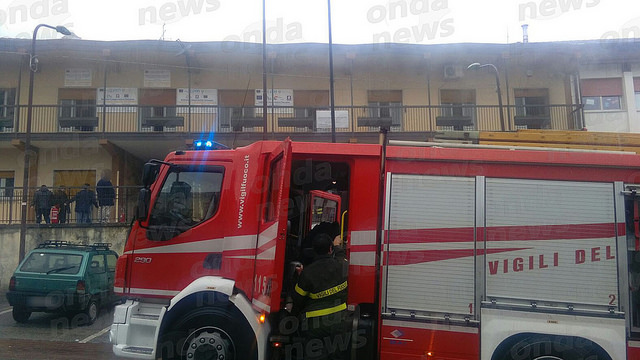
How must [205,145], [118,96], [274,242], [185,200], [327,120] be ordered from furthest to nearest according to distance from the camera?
[118,96] < [327,120] < [205,145] < [185,200] < [274,242]

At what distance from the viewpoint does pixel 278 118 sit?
17.5 metres

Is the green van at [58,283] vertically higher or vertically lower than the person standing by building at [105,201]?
lower

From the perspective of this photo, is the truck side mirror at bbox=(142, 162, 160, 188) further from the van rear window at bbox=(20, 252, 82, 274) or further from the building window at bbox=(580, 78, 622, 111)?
the building window at bbox=(580, 78, 622, 111)

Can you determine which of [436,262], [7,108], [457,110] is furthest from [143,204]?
[7,108]

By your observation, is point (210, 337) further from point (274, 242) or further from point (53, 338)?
point (53, 338)

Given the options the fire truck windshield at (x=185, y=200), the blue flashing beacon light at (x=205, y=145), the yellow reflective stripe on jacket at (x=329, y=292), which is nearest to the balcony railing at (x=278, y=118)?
the blue flashing beacon light at (x=205, y=145)

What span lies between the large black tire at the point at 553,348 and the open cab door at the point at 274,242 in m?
2.31

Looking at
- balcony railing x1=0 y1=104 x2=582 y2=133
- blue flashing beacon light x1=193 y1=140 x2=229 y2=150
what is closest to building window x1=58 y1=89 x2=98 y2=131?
balcony railing x1=0 y1=104 x2=582 y2=133

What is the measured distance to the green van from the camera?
8984 millimetres

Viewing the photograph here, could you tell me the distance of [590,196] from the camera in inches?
176

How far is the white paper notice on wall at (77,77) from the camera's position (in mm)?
18719

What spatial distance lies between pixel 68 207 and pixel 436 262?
542 inches

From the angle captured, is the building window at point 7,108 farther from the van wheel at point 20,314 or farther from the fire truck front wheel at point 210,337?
the fire truck front wheel at point 210,337

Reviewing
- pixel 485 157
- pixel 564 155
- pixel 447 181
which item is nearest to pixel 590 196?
pixel 564 155
